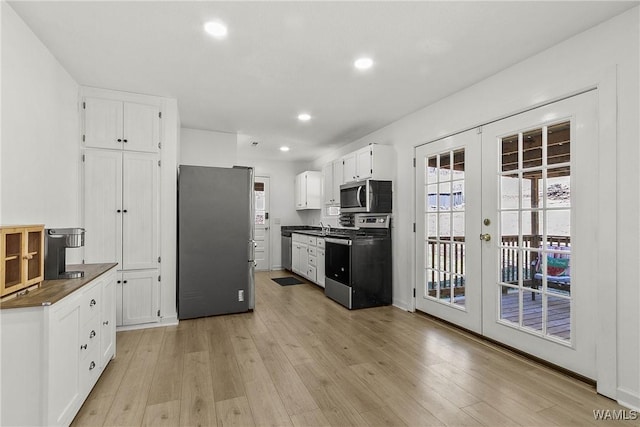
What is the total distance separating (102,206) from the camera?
334cm

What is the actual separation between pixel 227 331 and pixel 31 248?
1.92 meters

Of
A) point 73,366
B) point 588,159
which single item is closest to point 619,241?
point 588,159

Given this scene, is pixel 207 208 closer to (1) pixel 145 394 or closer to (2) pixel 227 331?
(2) pixel 227 331

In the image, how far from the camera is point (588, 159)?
7.50 ft

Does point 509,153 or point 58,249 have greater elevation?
point 509,153

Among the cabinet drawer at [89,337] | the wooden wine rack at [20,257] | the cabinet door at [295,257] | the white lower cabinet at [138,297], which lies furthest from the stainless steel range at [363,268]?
the wooden wine rack at [20,257]

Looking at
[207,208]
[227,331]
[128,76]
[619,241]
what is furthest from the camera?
[207,208]

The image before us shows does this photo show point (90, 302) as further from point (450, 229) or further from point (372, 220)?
point (372, 220)

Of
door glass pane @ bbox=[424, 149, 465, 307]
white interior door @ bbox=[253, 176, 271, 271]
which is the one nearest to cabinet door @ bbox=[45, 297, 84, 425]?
door glass pane @ bbox=[424, 149, 465, 307]

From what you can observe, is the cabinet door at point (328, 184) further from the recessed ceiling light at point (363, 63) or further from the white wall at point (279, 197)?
the recessed ceiling light at point (363, 63)

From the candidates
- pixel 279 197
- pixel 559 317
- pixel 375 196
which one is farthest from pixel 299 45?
pixel 279 197

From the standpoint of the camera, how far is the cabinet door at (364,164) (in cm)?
444

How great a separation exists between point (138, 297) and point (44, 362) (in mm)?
2028

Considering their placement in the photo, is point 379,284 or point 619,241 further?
point 379,284
